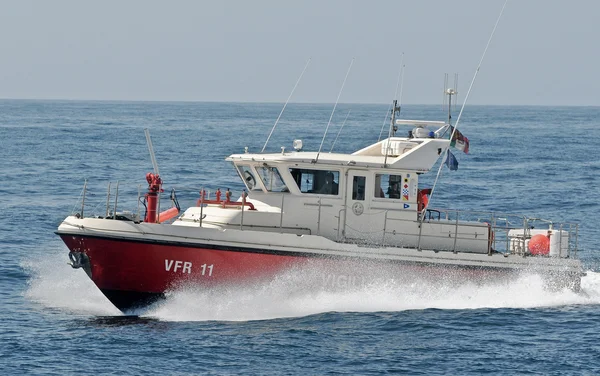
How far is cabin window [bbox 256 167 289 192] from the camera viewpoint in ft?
67.7

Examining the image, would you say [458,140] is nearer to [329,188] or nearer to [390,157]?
[390,157]

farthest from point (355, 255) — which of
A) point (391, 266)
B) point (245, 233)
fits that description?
point (245, 233)

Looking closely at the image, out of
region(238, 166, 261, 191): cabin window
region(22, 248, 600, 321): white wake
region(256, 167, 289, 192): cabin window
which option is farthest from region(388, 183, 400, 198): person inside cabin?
region(238, 166, 261, 191): cabin window

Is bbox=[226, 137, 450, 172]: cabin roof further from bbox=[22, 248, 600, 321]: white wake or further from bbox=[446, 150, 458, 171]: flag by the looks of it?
bbox=[22, 248, 600, 321]: white wake

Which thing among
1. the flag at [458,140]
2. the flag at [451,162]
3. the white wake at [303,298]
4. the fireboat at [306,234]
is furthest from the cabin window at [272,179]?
the flag at [458,140]

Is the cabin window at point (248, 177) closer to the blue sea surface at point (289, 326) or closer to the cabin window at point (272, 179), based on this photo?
the cabin window at point (272, 179)

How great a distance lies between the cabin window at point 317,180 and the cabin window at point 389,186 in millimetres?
899

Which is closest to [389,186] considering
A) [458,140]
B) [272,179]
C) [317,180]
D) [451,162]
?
[317,180]

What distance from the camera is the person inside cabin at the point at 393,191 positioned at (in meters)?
20.9

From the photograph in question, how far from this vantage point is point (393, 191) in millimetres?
20891

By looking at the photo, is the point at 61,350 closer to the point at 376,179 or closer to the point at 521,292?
the point at 376,179

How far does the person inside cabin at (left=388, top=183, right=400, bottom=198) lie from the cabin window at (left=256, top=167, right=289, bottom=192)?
2.13 m

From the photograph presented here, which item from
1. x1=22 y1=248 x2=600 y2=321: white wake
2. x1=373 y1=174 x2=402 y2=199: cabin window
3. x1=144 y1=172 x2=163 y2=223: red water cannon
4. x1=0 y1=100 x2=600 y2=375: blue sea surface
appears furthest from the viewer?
x1=373 y1=174 x2=402 y2=199: cabin window

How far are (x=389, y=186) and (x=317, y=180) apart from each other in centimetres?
Answer: 149
